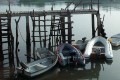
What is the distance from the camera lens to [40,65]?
1030 inches

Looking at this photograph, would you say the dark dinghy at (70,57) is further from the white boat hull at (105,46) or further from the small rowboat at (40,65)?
the white boat hull at (105,46)

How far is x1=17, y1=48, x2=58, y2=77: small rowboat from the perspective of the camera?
24.6m

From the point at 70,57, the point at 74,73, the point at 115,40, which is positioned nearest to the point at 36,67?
the point at 74,73

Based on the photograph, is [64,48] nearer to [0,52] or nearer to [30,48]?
[30,48]

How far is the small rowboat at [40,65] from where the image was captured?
80.7ft

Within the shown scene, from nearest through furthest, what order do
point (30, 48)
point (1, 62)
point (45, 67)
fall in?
point (45, 67) → point (1, 62) → point (30, 48)

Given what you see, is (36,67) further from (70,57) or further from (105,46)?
(105,46)

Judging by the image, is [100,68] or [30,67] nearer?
[30,67]

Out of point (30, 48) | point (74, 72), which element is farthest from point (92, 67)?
point (30, 48)

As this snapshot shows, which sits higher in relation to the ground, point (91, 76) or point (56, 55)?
point (56, 55)

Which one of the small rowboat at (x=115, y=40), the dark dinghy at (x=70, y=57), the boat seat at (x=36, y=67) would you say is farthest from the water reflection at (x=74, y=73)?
the small rowboat at (x=115, y=40)

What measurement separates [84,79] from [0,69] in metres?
8.37

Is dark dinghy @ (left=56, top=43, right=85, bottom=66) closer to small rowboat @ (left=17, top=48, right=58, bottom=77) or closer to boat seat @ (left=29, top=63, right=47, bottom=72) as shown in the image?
small rowboat @ (left=17, top=48, right=58, bottom=77)

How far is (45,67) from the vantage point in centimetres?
2564
